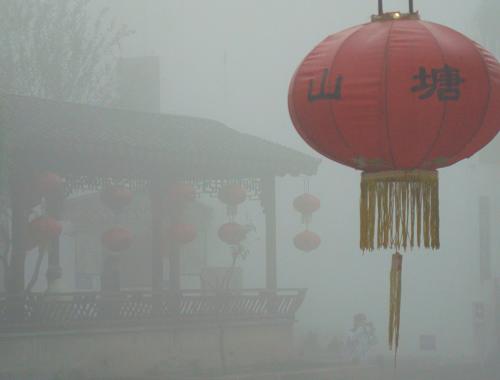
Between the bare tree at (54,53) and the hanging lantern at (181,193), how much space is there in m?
5.54

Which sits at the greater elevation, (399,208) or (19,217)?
(19,217)

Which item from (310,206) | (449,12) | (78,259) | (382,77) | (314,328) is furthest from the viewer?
(449,12)

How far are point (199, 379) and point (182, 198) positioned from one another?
100 inches

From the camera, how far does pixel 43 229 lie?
1502cm

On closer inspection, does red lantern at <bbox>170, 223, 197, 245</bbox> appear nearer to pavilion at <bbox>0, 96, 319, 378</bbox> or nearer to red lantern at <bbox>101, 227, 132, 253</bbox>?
pavilion at <bbox>0, 96, 319, 378</bbox>

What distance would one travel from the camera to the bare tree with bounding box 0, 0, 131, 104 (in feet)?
72.8

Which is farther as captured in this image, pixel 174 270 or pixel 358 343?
pixel 358 343

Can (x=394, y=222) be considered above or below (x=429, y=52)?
below

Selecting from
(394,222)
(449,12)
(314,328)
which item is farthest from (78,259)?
(394,222)

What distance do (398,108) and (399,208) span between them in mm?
509

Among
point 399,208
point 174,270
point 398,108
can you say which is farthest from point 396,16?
point 174,270

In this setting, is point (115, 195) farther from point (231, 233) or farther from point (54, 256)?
point (231, 233)

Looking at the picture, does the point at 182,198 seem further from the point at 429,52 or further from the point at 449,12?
the point at 429,52

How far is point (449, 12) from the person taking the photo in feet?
78.7
